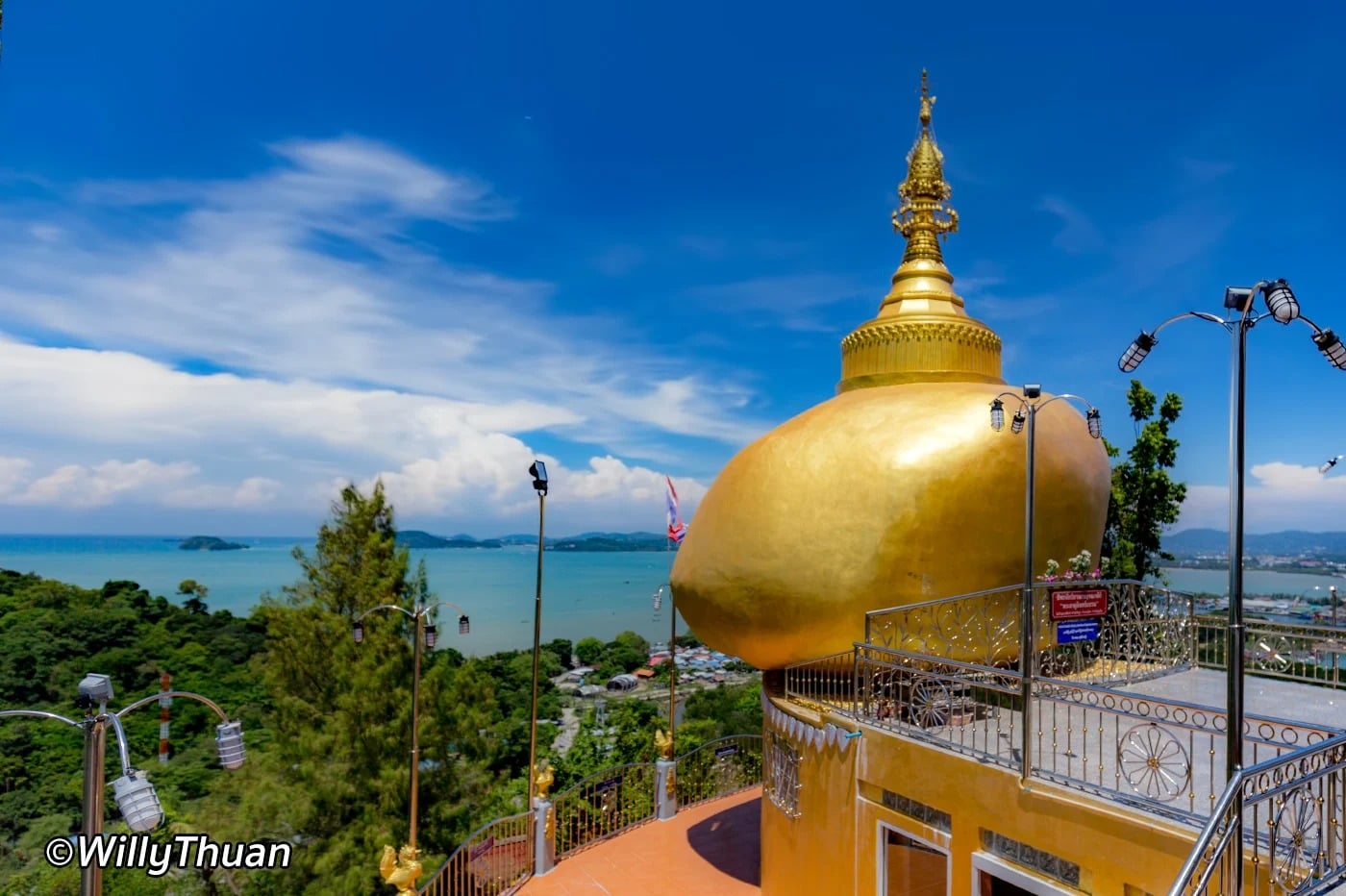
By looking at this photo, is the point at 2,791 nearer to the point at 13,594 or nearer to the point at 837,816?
the point at 13,594

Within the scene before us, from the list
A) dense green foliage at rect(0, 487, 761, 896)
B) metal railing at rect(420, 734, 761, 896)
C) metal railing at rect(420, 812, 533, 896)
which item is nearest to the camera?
metal railing at rect(420, 812, 533, 896)

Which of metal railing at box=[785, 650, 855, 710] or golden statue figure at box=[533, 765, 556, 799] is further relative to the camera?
golden statue figure at box=[533, 765, 556, 799]

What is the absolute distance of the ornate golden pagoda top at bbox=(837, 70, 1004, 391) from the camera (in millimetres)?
13133

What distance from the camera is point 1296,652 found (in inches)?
420

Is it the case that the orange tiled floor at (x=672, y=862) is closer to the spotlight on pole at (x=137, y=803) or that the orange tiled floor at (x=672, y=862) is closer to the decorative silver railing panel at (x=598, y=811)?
the decorative silver railing panel at (x=598, y=811)

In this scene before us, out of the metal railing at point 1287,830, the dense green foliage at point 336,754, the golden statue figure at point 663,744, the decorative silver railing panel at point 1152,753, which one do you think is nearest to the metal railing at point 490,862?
the golden statue figure at point 663,744

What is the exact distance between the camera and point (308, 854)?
16.1 m

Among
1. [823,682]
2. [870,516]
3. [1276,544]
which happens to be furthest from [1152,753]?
[1276,544]

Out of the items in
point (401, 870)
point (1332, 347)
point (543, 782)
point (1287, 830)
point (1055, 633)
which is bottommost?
point (401, 870)

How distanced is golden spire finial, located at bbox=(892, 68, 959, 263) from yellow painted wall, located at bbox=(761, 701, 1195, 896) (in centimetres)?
966

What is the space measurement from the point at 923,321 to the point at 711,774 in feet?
36.0

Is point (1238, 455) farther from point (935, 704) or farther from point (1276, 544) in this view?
point (1276, 544)

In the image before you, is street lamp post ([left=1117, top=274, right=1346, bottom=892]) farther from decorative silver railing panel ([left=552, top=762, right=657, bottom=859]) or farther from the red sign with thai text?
decorative silver railing panel ([left=552, top=762, right=657, bottom=859])

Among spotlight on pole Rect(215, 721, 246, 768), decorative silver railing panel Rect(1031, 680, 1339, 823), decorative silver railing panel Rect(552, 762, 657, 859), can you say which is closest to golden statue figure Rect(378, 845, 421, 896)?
decorative silver railing panel Rect(552, 762, 657, 859)
